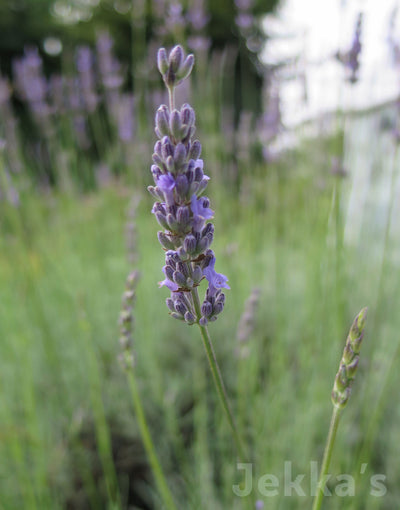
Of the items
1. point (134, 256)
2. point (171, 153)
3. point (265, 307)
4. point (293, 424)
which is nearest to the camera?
point (171, 153)

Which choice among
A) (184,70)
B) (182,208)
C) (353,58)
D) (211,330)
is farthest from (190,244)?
(211,330)

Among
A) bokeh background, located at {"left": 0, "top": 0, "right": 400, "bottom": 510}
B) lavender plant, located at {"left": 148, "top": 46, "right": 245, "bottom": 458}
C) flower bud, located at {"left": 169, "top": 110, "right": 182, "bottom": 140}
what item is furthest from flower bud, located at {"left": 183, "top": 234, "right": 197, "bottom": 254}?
bokeh background, located at {"left": 0, "top": 0, "right": 400, "bottom": 510}

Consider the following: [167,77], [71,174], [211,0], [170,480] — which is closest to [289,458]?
[170,480]

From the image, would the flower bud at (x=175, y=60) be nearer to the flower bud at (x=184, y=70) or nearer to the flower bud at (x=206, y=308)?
the flower bud at (x=184, y=70)

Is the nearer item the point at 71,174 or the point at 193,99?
the point at 193,99

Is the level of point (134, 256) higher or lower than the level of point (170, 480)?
higher

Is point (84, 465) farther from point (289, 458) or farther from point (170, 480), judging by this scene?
point (289, 458)

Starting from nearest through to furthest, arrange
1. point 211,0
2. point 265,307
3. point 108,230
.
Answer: point 265,307
point 108,230
point 211,0

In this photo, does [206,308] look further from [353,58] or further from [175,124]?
[353,58]
